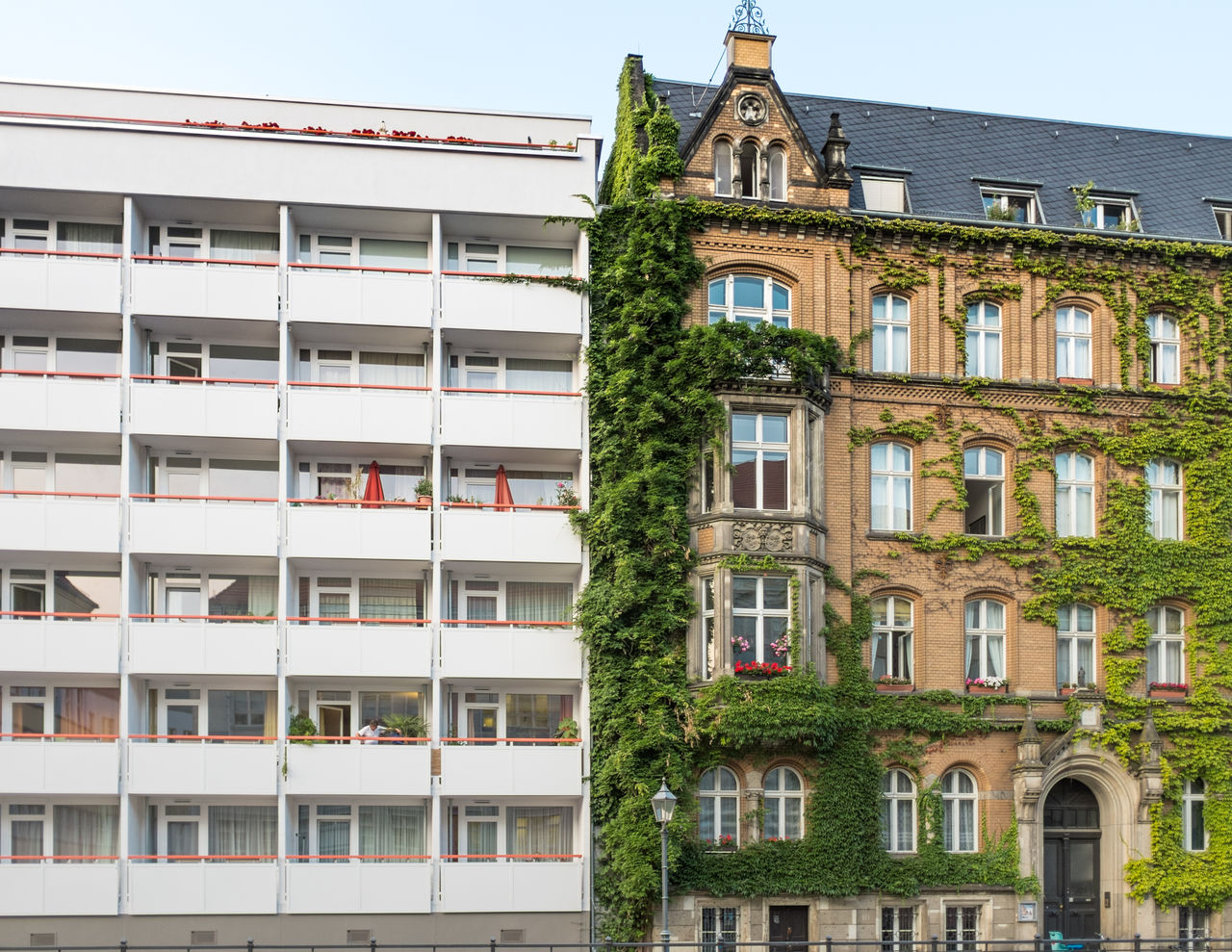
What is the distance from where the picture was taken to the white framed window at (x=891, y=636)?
34.2 m

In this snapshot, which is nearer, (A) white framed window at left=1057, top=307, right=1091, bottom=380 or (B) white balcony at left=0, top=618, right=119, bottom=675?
(B) white balcony at left=0, top=618, right=119, bottom=675

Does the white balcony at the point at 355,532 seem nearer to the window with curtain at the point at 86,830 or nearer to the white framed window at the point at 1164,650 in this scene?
the window with curtain at the point at 86,830

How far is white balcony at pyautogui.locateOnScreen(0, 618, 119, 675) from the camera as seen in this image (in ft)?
106

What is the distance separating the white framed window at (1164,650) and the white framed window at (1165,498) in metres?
1.84

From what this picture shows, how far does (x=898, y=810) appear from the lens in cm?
3369

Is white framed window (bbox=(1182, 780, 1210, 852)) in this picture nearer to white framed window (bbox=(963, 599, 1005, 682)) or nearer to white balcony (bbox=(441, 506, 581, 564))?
white framed window (bbox=(963, 599, 1005, 682))

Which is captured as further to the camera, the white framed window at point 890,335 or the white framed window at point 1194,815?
the white framed window at point 890,335

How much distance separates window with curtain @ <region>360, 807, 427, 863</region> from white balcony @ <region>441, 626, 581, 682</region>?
3275mm

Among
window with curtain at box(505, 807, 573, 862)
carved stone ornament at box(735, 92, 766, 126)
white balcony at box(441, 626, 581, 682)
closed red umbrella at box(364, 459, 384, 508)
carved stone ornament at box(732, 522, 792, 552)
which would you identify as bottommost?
window with curtain at box(505, 807, 573, 862)

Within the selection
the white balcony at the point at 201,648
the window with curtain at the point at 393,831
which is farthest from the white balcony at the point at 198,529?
the window with curtain at the point at 393,831

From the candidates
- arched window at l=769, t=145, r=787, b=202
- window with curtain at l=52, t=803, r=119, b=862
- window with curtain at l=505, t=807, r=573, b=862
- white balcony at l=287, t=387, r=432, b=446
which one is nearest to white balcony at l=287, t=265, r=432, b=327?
white balcony at l=287, t=387, r=432, b=446

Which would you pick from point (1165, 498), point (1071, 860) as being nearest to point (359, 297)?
point (1165, 498)

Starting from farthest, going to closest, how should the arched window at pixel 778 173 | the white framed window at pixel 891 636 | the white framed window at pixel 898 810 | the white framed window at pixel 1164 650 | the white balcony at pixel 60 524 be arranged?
1. the white framed window at pixel 1164 650
2. the arched window at pixel 778 173
3. the white framed window at pixel 891 636
4. the white framed window at pixel 898 810
5. the white balcony at pixel 60 524

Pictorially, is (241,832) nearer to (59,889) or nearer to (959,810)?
(59,889)
